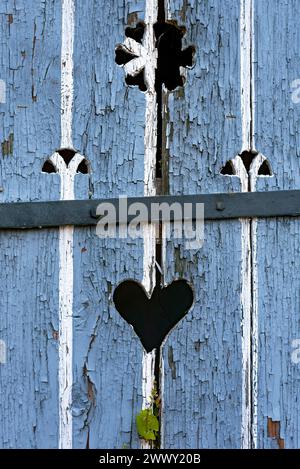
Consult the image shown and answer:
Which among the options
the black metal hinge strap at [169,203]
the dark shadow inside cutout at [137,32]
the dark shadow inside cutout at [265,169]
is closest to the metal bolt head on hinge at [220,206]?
the black metal hinge strap at [169,203]

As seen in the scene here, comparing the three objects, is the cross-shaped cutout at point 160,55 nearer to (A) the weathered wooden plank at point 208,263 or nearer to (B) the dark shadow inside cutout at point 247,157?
(A) the weathered wooden plank at point 208,263

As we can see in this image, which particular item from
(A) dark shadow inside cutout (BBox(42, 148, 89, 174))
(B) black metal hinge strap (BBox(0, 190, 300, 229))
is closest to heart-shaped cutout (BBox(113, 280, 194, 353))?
(B) black metal hinge strap (BBox(0, 190, 300, 229))

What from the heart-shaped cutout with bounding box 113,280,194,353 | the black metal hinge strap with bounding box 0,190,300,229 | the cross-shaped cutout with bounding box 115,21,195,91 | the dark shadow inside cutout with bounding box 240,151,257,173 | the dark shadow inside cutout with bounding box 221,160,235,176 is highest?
the cross-shaped cutout with bounding box 115,21,195,91

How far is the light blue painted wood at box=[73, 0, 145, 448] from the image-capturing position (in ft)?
5.31

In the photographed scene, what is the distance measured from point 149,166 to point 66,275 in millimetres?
264

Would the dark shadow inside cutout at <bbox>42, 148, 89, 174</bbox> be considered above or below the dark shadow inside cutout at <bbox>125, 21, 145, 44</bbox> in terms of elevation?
below

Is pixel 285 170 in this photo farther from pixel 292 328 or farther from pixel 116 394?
pixel 116 394

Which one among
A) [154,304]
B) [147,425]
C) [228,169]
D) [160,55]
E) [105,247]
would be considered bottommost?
[147,425]

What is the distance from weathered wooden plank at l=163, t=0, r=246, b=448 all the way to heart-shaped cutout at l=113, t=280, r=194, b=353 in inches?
0.7

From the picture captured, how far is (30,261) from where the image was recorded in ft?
5.36

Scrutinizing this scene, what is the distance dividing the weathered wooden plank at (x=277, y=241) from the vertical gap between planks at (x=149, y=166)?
200mm

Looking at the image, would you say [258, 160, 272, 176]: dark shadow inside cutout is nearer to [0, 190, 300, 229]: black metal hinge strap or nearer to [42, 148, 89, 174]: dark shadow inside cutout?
[0, 190, 300, 229]: black metal hinge strap

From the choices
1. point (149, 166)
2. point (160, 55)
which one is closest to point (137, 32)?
point (160, 55)

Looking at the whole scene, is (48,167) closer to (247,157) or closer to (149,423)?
(247,157)
